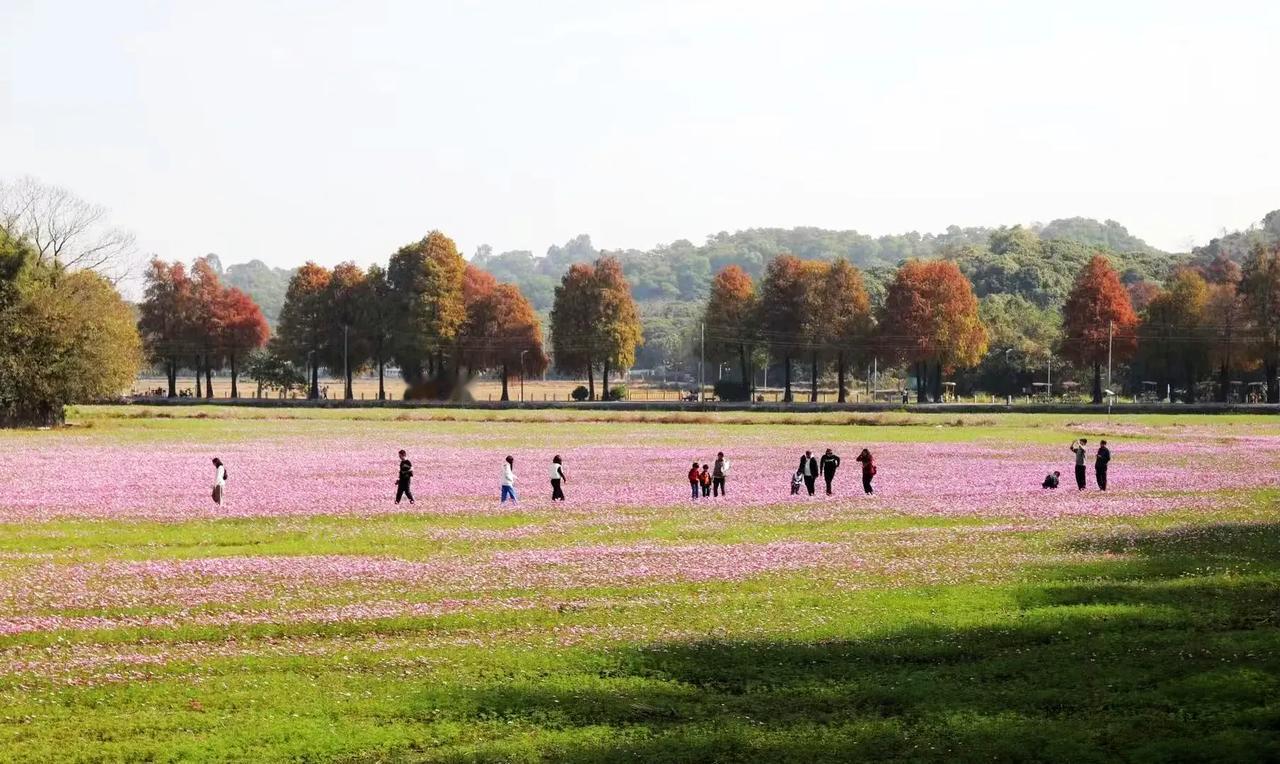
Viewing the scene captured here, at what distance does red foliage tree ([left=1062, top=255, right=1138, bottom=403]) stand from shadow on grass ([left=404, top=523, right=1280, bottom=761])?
12612 cm

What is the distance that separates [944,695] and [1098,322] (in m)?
135

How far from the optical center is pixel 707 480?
4744cm

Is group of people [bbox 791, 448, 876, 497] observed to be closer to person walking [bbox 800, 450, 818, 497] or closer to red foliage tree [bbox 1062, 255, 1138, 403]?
person walking [bbox 800, 450, 818, 497]

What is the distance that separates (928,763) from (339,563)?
1787cm

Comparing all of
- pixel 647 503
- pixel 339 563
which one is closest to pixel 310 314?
pixel 647 503

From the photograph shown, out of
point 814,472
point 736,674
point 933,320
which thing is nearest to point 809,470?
point 814,472

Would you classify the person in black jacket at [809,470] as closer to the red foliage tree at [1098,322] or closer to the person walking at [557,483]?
the person walking at [557,483]

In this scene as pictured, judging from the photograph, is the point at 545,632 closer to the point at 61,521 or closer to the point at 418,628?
the point at 418,628

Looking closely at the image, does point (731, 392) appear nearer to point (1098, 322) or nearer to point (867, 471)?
point (1098, 322)

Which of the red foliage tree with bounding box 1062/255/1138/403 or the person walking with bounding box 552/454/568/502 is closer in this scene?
the person walking with bounding box 552/454/568/502

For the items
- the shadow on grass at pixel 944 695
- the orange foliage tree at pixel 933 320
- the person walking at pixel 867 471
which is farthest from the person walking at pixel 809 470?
the orange foliage tree at pixel 933 320

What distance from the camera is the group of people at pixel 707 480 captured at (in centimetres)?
4719

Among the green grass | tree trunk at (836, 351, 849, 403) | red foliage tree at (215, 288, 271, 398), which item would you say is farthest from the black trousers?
red foliage tree at (215, 288, 271, 398)

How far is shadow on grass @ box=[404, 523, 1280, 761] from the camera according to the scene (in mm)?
17391
